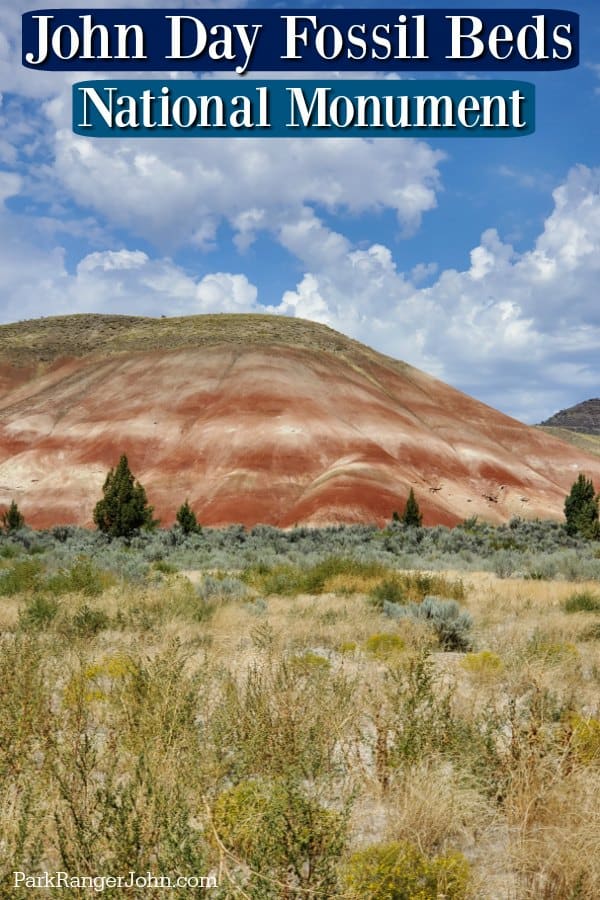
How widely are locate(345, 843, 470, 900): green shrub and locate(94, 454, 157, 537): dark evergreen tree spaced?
2700 cm

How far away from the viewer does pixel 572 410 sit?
560 ft

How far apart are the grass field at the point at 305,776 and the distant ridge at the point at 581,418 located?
157 meters

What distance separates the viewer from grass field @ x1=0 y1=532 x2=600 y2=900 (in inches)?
123

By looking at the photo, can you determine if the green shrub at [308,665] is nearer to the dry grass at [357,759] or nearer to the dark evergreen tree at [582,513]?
the dry grass at [357,759]

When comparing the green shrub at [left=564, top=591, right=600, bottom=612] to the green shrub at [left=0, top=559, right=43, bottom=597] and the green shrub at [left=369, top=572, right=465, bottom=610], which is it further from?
the green shrub at [left=0, top=559, right=43, bottom=597]

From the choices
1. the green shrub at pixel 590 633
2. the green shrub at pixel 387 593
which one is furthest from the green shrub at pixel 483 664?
the green shrub at pixel 387 593

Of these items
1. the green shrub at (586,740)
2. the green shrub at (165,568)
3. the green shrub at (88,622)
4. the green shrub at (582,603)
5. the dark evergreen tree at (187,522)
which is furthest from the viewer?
the dark evergreen tree at (187,522)

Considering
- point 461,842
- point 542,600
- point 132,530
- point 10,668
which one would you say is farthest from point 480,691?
point 132,530

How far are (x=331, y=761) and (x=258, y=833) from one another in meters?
1.53

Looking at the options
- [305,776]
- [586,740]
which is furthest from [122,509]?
[586,740]

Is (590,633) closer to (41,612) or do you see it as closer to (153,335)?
(41,612)

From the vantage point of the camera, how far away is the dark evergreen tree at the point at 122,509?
95.9 feet

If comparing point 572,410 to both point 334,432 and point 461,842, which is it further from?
point 461,842

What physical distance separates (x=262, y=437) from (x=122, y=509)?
16.7m
